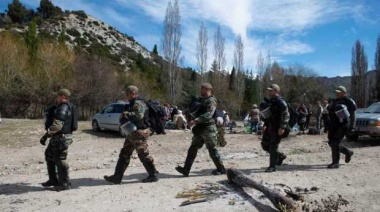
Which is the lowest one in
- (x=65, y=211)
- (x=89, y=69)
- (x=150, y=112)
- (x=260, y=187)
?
Result: (x=65, y=211)

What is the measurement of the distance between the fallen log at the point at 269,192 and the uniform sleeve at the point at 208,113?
1128 millimetres

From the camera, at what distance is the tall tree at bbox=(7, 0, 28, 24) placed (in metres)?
77.0

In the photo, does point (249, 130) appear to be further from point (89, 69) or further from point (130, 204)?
point (89, 69)

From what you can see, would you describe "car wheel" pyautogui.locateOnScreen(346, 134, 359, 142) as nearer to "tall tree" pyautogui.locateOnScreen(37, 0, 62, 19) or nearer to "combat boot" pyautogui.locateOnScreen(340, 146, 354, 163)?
"combat boot" pyautogui.locateOnScreen(340, 146, 354, 163)

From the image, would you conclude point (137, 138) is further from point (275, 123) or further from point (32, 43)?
Answer: point (32, 43)

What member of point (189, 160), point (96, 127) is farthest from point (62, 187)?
point (96, 127)

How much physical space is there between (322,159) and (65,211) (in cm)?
708

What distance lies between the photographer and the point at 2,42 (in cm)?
3006

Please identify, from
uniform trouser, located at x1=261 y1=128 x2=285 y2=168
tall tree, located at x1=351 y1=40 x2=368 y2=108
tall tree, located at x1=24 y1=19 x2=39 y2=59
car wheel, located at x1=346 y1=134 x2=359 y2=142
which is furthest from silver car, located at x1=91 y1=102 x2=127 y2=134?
tall tree, located at x1=351 y1=40 x2=368 y2=108

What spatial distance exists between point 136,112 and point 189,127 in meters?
1.44

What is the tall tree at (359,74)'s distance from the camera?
53.2 meters

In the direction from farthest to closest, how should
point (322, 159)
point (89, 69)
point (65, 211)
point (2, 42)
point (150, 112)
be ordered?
1. point (89, 69)
2. point (2, 42)
3. point (322, 159)
4. point (150, 112)
5. point (65, 211)

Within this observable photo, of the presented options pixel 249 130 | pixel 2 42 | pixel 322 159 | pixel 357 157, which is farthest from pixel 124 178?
pixel 2 42

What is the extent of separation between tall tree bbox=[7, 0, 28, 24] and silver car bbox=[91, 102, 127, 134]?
2656 inches
